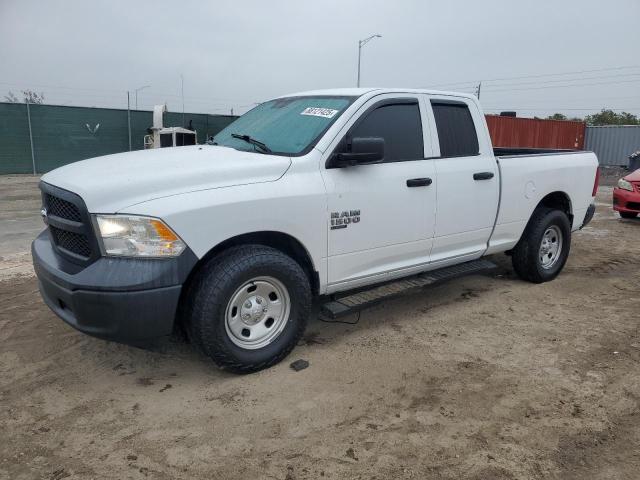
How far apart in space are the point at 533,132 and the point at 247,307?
22382mm

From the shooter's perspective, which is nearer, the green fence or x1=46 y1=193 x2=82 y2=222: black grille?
x1=46 y1=193 x2=82 y2=222: black grille

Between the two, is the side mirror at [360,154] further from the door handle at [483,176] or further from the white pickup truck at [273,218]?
the door handle at [483,176]

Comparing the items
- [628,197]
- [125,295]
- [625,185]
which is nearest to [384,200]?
[125,295]

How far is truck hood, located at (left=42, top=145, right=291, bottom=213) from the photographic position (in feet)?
10.1

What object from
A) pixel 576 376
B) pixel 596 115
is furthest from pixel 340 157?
pixel 596 115

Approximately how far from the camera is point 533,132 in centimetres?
2298

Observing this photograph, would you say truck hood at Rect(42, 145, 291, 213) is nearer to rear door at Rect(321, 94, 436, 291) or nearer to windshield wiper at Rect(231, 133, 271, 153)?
windshield wiper at Rect(231, 133, 271, 153)

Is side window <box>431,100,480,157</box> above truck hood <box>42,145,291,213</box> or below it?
above

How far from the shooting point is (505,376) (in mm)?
3600

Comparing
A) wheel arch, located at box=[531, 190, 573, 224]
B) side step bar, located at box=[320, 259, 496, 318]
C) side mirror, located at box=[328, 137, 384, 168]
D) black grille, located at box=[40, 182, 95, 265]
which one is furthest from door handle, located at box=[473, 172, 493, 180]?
black grille, located at box=[40, 182, 95, 265]

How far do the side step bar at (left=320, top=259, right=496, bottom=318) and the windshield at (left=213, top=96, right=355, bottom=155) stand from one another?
1.17m

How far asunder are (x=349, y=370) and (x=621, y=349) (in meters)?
2.14

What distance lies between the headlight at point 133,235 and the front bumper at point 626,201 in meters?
9.52

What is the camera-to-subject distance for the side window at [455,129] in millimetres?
4598
